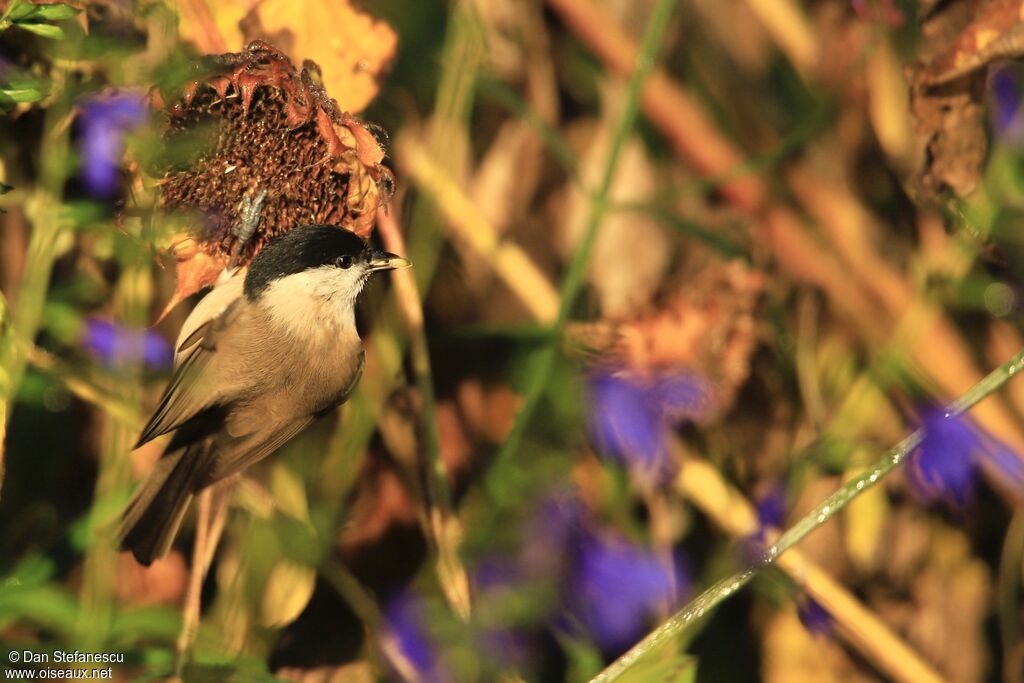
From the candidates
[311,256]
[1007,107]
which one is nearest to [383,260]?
[311,256]

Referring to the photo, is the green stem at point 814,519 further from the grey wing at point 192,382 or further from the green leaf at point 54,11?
the green leaf at point 54,11

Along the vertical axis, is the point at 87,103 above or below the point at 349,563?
above

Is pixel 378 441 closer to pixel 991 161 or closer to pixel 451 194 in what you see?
pixel 451 194

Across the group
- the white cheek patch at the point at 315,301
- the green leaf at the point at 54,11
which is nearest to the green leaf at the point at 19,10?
the green leaf at the point at 54,11

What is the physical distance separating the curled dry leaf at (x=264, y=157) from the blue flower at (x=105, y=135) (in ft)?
0.38

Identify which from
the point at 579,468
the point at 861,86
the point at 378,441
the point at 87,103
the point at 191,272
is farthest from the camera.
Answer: the point at 861,86

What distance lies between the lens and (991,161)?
170 centimetres

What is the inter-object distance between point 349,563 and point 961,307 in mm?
1209

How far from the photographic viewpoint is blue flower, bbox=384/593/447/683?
1583 millimetres

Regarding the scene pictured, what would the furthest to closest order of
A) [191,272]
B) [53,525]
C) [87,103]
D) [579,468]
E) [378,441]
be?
1. [579,468]
2. [378,441]
3. [53,525]
4. [87,103]
5. [191,272]

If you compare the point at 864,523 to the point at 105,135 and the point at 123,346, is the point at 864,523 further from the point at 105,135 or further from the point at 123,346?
the point at 105,135

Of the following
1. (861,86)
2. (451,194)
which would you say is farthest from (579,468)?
(861,86)

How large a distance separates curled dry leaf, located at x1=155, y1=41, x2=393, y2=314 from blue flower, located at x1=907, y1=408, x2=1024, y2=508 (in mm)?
1246

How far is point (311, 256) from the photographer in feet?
4.01
